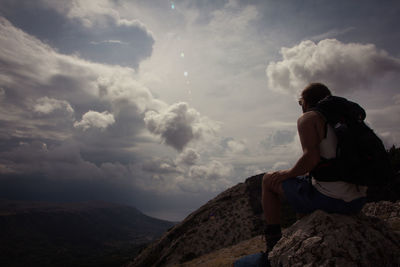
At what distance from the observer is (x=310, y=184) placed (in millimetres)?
4910

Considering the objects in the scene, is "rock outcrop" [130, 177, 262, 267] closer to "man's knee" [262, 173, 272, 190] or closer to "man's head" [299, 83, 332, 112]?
"man's knee" [262, 173, 272, 190]

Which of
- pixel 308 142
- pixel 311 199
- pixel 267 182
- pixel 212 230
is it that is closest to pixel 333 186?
pixel 311 199

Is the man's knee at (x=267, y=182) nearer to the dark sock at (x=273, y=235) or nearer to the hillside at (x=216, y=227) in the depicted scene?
the dark sock at (x=273, y=235)

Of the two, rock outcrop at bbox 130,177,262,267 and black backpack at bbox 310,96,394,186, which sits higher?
black backpack at bbox 310,96,394,186

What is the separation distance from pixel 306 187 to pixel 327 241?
116 cm

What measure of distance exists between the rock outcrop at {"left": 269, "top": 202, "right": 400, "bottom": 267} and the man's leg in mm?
262

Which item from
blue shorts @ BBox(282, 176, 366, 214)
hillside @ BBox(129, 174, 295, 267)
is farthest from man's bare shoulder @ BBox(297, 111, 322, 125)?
hillside @ BBox(129, 174, 295, 267)

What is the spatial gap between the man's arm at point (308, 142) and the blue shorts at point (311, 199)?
0.34 meters

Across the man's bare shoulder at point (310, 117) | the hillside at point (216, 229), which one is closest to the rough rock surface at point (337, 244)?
the man's bare shoulder at point (310, 117)

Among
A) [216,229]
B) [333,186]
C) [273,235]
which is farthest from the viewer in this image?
[216,229]

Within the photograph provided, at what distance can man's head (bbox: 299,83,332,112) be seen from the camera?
542 centimetres

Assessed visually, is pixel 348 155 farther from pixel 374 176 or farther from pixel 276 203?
pixel 276 203

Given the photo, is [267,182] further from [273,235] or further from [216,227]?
[216,227]

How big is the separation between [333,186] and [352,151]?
770 millimetres
